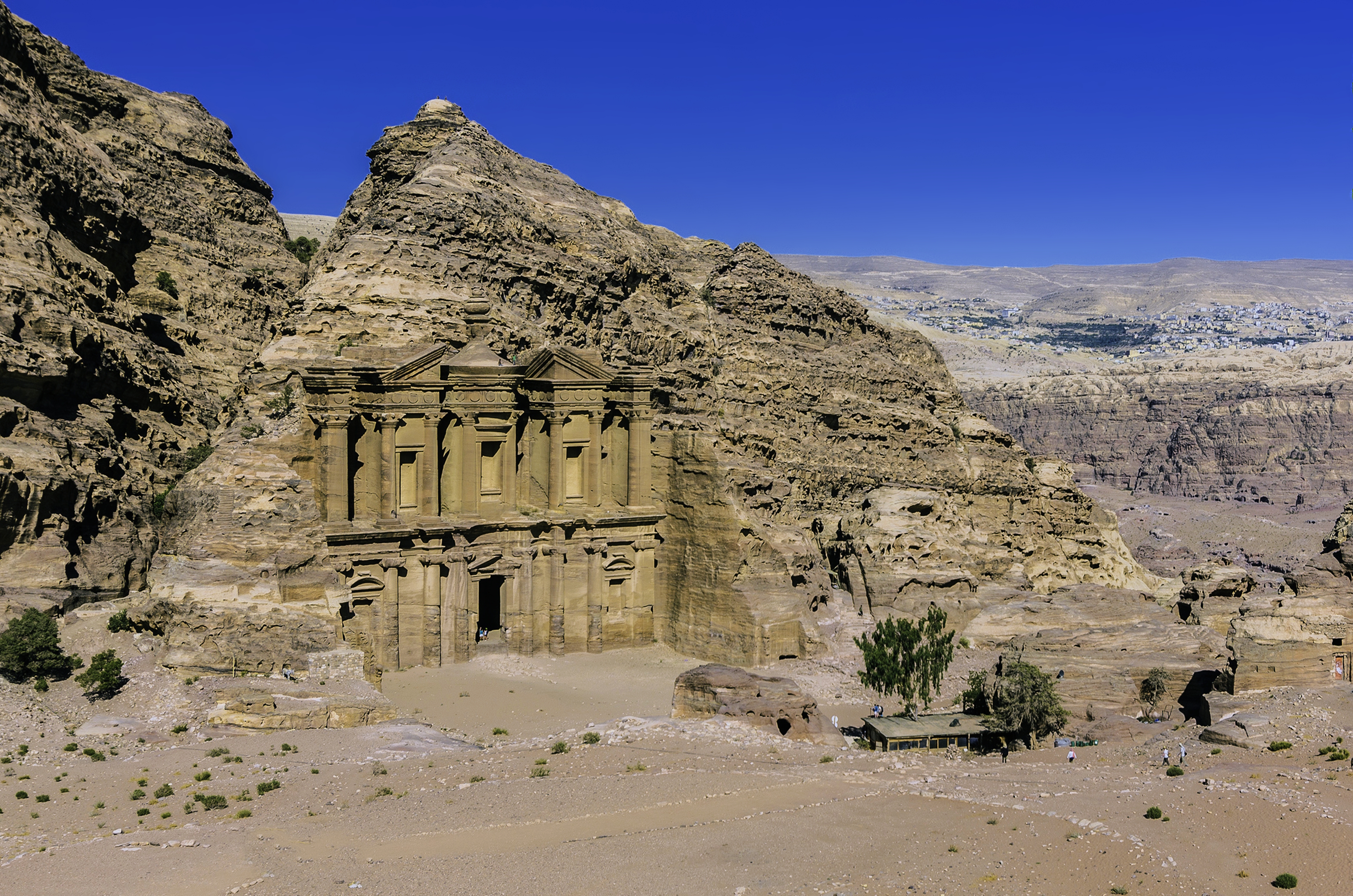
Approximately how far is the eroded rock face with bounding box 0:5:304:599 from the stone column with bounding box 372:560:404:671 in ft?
29.3

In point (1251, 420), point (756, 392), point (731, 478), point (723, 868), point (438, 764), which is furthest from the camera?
point (1251, 420)

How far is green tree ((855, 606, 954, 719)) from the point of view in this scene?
38.4 m

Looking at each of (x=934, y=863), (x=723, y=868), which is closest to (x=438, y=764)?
(x=723, y=868)

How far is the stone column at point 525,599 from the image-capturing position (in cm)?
4338

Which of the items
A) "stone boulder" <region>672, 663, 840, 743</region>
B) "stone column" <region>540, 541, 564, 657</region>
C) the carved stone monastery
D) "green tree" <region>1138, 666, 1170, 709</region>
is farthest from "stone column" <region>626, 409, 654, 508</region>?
"green tree" <region>1138, 666, 1170, 709</region>

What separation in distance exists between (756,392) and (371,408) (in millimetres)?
18842

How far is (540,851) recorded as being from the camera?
24.3 meters

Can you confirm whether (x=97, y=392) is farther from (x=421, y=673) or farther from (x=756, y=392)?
(x=756, y=392)

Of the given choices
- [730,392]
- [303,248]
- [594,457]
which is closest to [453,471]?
[594,457]

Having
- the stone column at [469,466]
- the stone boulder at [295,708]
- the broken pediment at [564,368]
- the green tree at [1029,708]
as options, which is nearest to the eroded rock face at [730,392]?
the broken pediment at [564,368]

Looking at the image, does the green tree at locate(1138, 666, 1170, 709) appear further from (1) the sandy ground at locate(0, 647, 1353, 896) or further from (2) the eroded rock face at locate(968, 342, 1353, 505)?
(2) the eroded rock face at locate(968, 342, 1353, 505)

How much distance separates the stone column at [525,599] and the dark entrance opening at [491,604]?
0.69 meters

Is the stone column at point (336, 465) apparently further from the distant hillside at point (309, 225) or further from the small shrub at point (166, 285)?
the distant hillside at point (309, 225)

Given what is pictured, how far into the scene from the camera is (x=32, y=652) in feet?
111
